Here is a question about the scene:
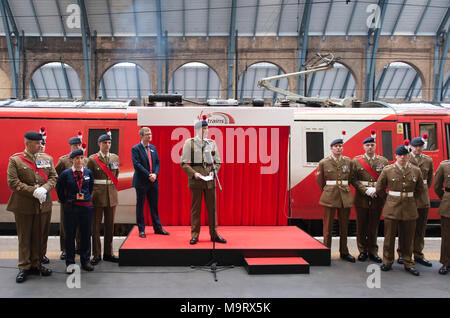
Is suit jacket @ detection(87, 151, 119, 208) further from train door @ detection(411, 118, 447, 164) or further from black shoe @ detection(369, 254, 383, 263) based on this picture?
train door @ detection(411, 118, 447, 164)

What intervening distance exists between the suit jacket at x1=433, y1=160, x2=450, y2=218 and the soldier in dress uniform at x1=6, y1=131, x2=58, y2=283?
5.39m

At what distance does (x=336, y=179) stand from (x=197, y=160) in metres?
2.20

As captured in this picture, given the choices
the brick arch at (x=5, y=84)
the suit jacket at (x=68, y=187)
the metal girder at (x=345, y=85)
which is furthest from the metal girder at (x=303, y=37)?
the suit jacket at (x=68, y=187)

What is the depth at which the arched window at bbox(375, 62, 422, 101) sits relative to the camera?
2569 cm

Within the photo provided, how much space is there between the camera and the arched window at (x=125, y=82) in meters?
24.9

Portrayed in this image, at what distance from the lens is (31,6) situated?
17422 millimetres

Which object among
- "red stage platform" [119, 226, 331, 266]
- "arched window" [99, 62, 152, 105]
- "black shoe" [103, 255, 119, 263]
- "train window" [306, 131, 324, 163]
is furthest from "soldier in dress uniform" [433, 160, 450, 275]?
"arched window" [99, 62, 152, 105]

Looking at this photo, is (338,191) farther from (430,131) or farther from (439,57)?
(439,57)

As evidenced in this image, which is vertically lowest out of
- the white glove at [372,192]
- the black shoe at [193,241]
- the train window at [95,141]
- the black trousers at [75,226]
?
the black shoe at [193,241]

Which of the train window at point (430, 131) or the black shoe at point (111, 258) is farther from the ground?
the train window at point (430, 131)

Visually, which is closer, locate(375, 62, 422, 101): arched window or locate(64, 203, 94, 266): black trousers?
locate(64, 203, 94, 266): black trousers

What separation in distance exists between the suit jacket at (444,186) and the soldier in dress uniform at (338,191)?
121 centimetres

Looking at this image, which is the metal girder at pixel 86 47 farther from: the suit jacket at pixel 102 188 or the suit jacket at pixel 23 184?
the suit jacket at pixel 23 184
